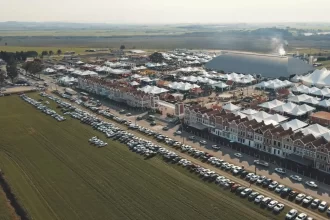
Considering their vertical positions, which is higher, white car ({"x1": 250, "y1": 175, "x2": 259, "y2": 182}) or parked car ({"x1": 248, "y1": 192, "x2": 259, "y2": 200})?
white car ({"x1": 250, "y1": 175, "x2": 259, "y2": 182})

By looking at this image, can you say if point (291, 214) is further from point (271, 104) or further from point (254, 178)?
point (271, 104)

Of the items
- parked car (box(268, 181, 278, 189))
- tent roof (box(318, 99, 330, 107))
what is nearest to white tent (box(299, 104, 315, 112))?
tent roof (box(318, 99, 330, 107))

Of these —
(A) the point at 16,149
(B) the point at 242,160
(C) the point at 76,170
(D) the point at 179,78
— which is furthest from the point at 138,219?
(D) the point at 179,78

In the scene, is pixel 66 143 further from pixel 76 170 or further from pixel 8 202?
pixel 8 202

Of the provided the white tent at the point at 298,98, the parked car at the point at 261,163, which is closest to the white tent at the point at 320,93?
the white tent at the point at 298,98

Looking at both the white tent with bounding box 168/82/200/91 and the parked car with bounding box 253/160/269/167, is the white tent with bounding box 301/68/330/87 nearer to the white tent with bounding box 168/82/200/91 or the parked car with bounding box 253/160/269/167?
the white tent with bounding box 168/82/200/91

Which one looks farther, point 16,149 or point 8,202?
point 16,149

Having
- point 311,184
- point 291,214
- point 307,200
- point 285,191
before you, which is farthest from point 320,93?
point 291,214
